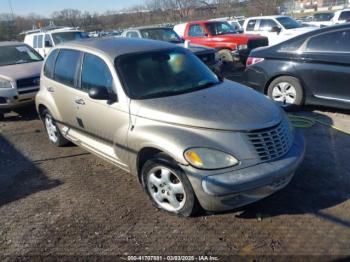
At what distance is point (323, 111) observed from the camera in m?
6.82

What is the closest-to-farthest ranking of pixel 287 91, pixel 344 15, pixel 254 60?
pixel 287 91, pixel 254 60, pixel 344 15

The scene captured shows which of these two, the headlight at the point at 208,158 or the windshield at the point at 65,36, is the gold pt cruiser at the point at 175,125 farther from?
the windshield at the point at 65,36

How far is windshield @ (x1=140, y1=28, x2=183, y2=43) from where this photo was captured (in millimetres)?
11953

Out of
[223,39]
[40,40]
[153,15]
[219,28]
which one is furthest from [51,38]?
[153,15]

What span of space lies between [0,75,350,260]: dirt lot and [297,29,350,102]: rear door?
1.41 metres

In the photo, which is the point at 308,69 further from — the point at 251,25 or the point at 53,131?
the point at 251,25

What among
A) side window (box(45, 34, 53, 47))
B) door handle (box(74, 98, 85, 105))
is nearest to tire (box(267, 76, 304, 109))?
door handle (box(74, 98, 85, 105))

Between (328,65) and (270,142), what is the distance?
345 centimetres

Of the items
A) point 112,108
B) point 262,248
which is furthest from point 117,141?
point 262,248

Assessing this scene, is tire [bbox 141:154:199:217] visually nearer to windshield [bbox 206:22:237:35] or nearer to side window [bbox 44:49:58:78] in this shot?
side window [bbox 44:49:58:78]

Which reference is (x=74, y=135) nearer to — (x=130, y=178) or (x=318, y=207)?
(x=130, y=178)

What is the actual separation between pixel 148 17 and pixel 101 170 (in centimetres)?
4526

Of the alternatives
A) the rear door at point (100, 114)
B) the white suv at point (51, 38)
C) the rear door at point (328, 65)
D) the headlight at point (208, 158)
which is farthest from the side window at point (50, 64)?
the white suv at point (51, 38)

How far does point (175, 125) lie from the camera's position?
353 centimetres
